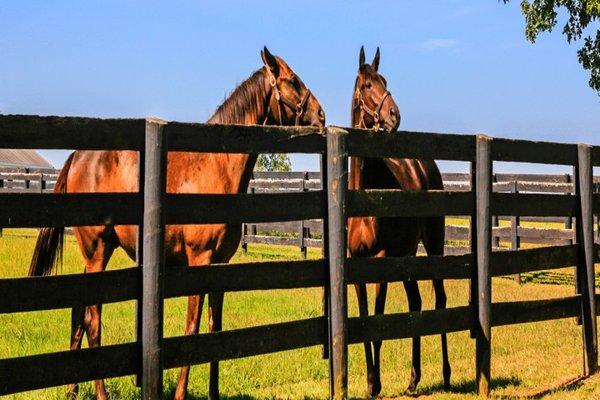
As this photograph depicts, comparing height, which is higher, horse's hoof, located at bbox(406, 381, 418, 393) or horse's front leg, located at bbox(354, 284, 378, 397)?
horse's front leg, located at bbox(354, 284, 378, 397)

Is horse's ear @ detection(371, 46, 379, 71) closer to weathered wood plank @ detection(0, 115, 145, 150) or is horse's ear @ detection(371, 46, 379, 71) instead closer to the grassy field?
the grassy field

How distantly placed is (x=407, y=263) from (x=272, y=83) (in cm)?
198

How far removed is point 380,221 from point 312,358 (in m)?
2.32

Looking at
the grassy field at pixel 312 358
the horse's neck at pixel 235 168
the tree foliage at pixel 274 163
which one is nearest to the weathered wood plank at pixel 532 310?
the grassy field at pixel 312 358

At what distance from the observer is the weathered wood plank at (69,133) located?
15.6 ft

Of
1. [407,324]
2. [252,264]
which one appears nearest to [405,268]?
[407,324]

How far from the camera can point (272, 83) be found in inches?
283

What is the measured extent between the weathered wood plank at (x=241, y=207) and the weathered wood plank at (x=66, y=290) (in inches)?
19.5

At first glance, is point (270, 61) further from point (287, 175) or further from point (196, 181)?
point (287, 175)

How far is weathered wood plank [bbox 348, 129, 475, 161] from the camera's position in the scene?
642 cm

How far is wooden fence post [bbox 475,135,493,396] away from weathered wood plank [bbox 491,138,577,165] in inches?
6.6

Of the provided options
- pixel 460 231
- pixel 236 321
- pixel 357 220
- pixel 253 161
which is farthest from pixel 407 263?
pixel 460 231

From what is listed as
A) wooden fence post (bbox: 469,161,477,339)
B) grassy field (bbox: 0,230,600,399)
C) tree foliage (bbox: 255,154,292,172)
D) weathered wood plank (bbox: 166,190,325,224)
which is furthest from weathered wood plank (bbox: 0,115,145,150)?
tree foliage (bbox: 255,154,292,172)

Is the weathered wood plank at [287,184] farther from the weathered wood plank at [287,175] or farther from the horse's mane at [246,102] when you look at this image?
the horse's mane at [246,102]
